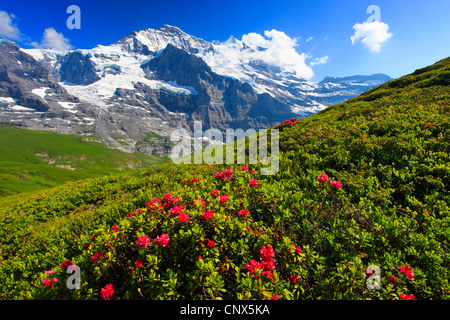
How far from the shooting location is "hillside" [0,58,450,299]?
13.0 ft

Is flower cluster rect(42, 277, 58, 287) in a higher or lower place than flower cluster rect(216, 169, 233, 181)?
lower

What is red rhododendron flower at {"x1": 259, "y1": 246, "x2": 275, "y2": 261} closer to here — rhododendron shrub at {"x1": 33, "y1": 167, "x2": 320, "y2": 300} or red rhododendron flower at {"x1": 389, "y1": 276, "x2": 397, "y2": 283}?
rhododendron shrub at {"x1": 33, "y1": 167, "x2": 320, "y2": 300}

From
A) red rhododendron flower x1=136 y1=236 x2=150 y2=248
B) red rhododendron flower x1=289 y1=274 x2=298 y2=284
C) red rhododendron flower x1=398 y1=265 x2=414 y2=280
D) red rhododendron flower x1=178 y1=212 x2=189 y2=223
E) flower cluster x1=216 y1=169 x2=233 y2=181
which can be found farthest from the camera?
flower cluster x1=216 y1=169 x2=233 y2=181

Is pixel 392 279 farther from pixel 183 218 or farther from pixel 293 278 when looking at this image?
pixel 183 218

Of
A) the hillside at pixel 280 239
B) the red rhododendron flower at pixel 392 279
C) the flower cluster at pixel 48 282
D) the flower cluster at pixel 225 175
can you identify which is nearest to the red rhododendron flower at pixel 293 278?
the hillside at pixel 280 239

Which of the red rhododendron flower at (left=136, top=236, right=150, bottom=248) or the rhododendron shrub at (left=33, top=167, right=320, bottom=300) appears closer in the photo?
the rhododendron shrub at (left=33, top=167, right=320, bottom=300)

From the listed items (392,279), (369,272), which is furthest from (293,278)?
(392,279)

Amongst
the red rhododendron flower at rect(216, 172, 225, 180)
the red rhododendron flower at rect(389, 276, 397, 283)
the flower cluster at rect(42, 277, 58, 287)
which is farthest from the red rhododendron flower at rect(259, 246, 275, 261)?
the flower cluster at rect(42, 277, 58, 287)

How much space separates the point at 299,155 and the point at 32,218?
14672mm

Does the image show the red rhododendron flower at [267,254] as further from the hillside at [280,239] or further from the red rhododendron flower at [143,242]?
the red rhododendron flower at [143,242]

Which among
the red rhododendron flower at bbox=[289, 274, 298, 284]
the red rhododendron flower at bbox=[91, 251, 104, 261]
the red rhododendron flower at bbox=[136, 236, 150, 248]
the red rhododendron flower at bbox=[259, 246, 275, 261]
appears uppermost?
the red rhododendron flower at bbox=[136, 236, 150, 248]

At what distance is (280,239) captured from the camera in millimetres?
5062

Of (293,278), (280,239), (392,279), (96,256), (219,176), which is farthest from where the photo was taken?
(219,176)

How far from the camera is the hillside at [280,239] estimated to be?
3953 mm
